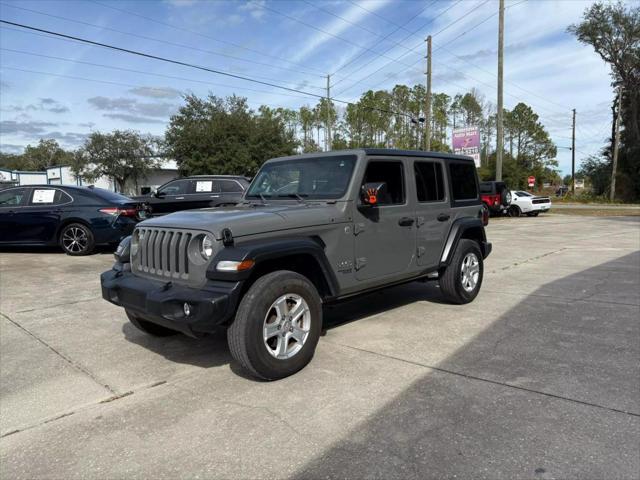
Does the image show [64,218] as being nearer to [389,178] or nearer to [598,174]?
[389,178]

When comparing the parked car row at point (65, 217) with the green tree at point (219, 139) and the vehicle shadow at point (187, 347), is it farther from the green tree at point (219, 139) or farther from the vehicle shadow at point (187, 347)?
the green tree at point (219, 139)

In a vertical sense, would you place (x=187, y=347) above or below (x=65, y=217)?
below

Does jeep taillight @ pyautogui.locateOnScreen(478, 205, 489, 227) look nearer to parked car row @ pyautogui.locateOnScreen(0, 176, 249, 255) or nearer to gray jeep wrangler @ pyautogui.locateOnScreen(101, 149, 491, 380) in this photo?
gray jeep wrangler @ pyautogui.locateOnScreen(101, 149, 491, 380)

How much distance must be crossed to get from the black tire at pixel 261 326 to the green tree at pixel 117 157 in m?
52.1

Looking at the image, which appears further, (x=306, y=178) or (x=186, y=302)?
(x=306, y=178)

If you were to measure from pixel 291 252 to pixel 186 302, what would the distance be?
87cm

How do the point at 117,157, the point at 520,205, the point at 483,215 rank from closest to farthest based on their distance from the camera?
1. the point at 483,215
2. the point at 520,205
3. the point at 117,157

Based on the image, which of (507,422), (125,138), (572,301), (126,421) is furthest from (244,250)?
(125,138)

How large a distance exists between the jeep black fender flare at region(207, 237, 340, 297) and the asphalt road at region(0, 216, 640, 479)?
0.85 m

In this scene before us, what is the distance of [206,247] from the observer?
3600mm

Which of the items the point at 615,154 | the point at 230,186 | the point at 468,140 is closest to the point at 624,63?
the point at 615,154

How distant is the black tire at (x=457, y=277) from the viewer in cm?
570

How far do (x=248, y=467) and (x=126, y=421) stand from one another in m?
1.05

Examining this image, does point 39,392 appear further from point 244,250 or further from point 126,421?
point 244,250
